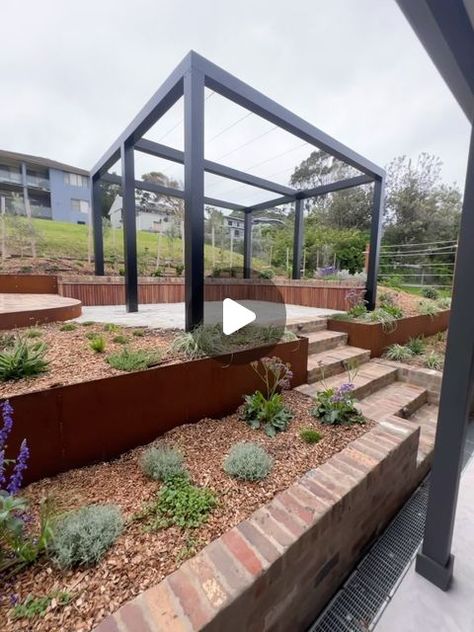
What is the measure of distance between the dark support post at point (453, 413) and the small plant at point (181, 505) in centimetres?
130

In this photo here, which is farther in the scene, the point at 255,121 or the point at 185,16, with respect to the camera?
the point at 255,121

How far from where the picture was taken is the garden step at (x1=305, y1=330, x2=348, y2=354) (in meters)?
4.03

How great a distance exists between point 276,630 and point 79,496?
1.18 m

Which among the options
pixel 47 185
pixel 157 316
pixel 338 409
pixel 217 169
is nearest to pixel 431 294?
pixel 217 169

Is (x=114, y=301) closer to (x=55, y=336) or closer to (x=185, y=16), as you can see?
(x=55, y=336)

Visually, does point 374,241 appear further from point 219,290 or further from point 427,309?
point 219,290

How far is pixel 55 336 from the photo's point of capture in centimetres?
287

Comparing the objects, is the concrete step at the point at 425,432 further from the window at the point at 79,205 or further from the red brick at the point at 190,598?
the window at the point at 79,205

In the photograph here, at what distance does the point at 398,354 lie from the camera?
15.0 ft

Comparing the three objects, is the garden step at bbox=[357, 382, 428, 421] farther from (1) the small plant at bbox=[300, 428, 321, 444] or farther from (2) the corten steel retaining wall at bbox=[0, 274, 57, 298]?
(2) the corten steel retaining wall at bbox=[0, 274, 57, 298]

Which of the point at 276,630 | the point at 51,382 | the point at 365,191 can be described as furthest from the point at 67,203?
the point at 276,630

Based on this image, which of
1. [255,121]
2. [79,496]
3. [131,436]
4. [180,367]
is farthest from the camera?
[255,121]

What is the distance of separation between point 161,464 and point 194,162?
9.00 ft

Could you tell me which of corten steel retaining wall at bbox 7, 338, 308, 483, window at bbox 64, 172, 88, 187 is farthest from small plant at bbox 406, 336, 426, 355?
window at bbox 64, 172, 88, 187
